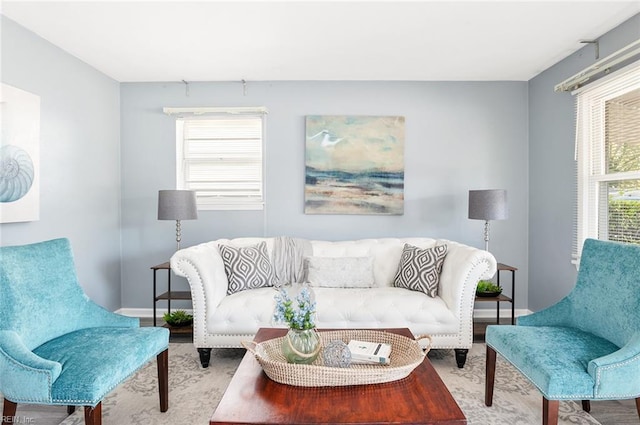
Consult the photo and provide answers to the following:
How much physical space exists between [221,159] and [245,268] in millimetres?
1463

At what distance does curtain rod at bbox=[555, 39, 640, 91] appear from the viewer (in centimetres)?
248

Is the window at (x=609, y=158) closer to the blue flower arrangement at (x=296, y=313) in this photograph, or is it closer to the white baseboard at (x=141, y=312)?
the blue flower arrangement at (x=296, y=313)

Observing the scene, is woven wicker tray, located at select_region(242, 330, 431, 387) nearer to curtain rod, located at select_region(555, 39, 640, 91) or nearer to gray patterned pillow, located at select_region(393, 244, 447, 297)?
gray patterned pillow, located at select_region(393, 244, 447, 297)

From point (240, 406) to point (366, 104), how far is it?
3218 millimetres

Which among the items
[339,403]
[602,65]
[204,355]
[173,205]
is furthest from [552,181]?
[173,205]

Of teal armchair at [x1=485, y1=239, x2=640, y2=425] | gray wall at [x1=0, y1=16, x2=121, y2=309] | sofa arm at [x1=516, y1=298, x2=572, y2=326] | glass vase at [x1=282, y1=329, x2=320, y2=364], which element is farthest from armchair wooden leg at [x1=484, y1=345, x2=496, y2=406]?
gray wall at [x1=0, y1=16, x2=121, y2=309]

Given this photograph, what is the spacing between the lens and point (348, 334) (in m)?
2.03

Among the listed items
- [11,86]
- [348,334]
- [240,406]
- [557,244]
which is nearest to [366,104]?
[557,244]

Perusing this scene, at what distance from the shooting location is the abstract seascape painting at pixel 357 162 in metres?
3.90

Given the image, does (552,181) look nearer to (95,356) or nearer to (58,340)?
(95,356)

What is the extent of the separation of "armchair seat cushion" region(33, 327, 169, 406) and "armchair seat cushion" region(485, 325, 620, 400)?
187 cm

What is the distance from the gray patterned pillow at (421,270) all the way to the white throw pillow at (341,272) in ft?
0.88

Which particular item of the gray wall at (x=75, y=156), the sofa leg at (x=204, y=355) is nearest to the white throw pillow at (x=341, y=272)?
the sofa leg at (x=204, y=355)

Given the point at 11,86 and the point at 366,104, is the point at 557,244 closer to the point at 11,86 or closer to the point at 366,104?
the point at 366,104
